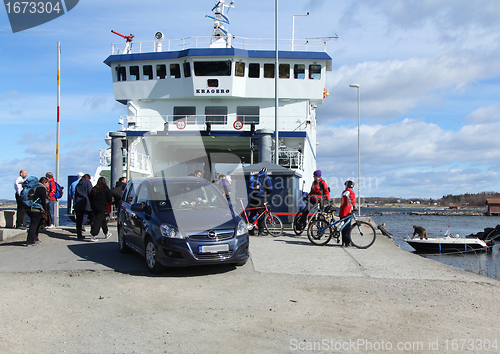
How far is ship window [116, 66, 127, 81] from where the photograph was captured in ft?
88.6

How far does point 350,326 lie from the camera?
4.41m

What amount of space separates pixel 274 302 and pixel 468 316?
2.30 metres

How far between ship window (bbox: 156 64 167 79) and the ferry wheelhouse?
0.21 feet

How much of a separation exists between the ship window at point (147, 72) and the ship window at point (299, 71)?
9.27 metres

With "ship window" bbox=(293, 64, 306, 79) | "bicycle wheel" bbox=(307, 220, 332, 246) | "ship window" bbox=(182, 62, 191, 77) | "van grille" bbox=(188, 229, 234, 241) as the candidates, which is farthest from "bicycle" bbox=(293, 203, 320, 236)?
"ship window" bbox=(182, 62, 191, 77)

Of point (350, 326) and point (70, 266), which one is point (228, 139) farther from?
point (350, 326)

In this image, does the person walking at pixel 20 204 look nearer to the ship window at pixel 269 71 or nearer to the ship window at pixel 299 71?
the ship window at pixel 269 71

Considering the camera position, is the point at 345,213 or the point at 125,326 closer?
the point at 125,326

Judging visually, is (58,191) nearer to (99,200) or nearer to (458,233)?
(99,200)

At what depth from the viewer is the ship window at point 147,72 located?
2667 cm

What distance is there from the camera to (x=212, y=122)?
1035 inches

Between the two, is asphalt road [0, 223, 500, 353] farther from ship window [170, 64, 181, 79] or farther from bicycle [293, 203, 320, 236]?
ship window [170, 64, 181, 79]

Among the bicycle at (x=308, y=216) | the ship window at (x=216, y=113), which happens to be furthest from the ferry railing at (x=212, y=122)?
the bicycle at (x=308, y=216)

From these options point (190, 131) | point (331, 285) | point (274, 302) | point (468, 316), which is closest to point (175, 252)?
point (274, 302)
